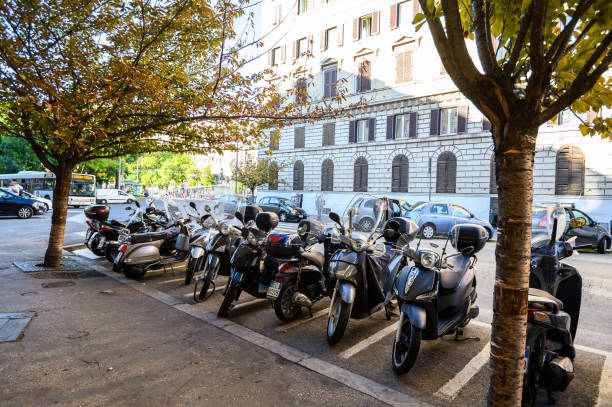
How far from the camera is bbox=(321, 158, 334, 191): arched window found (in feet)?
101

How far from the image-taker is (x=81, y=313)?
5.05 meters

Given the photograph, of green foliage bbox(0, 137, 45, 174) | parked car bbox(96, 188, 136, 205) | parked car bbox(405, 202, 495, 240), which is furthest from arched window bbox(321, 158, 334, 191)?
green foliage bbox(0, 137, 45, 174)

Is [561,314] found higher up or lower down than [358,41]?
lower down

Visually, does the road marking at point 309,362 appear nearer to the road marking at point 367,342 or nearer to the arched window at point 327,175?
the road marking at point 367,342

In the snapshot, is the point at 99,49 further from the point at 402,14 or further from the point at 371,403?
the point at 402,14

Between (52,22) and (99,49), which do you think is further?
(99,49)

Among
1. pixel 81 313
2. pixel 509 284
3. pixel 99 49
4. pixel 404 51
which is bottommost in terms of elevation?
pixel 81 313

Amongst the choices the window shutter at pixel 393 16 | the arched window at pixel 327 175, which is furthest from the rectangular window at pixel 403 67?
the arched window at pixel 327 175

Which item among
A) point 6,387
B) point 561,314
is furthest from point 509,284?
point 6,387

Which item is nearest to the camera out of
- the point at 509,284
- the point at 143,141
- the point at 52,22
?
the point at 509,284

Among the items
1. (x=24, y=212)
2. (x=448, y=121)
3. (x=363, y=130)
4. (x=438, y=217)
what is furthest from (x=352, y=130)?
(x=24, y=212)

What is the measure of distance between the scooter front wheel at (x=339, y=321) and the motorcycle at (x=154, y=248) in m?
3.85

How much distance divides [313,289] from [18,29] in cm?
608

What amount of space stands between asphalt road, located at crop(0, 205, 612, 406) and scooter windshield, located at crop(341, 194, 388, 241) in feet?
3.91
